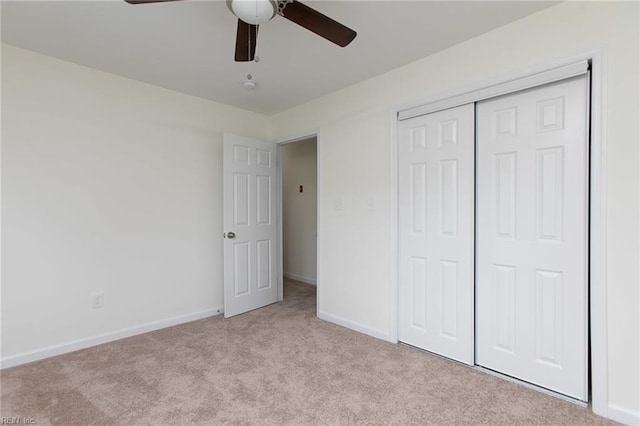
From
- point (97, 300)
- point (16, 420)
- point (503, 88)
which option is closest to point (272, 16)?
point (503, 88)

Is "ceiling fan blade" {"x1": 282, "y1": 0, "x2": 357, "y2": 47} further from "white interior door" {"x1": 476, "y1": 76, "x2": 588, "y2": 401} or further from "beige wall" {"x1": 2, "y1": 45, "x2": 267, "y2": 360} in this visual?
"beige wall" {"x1": 2, "y1": 45, "x2": 267, "y2": 360}

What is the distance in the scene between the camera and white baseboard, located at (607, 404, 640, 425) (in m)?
1.64

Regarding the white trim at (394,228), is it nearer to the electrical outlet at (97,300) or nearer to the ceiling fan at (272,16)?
the ceiling fan at (272,16)

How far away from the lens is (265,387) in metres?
2.02

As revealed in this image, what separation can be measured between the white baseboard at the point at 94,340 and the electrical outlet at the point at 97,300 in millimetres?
260

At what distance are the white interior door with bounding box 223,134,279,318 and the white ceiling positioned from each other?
0.83m

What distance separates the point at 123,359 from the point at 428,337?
2.40 meters

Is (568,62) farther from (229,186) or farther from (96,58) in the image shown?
(96,58)

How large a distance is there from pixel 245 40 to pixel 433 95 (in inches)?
58.2

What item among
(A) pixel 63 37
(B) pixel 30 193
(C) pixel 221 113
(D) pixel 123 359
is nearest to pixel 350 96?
(C) pixel 221 113

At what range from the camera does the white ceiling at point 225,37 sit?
1877 millimetres

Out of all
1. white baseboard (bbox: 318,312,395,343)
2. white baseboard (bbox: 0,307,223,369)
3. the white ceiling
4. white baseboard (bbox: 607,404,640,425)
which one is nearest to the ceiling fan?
the white ceiling

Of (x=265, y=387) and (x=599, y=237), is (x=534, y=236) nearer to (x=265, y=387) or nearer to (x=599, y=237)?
(x=599, y=237)

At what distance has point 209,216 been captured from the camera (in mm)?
3455
